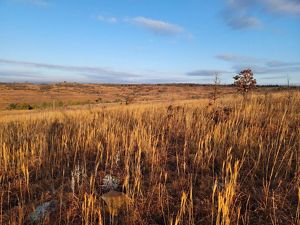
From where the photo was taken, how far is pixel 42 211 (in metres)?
2.80

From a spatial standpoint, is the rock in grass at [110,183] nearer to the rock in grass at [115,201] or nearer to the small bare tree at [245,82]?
the rock in grass at [115,201]

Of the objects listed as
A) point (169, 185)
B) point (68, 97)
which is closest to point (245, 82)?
point (169, 185)

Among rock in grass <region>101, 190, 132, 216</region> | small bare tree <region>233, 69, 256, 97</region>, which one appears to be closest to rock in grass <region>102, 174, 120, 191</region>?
rock in grass <region>101, 190, 132, 216</region>

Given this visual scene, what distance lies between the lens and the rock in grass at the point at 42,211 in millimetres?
2680

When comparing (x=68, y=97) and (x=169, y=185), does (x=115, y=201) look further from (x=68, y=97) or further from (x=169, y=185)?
(x=68, y=97)

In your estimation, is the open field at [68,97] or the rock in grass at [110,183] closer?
the rock in grass at [110,183]

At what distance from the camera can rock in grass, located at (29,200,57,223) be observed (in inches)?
105

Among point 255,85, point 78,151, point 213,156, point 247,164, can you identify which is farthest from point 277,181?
point 255,85

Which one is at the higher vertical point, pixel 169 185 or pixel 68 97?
pixel 169 185

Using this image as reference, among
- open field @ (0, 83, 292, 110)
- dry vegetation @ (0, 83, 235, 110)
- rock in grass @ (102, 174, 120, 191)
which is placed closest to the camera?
rock in grass @ (102, 174, 120, 191)

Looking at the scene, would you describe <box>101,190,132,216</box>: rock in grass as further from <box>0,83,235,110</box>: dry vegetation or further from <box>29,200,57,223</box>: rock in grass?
<box>0,83,235,110</box>: dry vegetation

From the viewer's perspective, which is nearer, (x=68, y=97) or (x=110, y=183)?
(x=110, y=183)

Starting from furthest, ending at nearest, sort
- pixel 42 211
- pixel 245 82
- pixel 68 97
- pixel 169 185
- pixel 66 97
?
pixel 66 97 → pixel 68 97 → pixel 245 82 → pixel 169 185 → pixel 42 211

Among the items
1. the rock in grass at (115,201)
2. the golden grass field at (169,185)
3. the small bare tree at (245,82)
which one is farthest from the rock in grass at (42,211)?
the small bare tree at (245,82)
